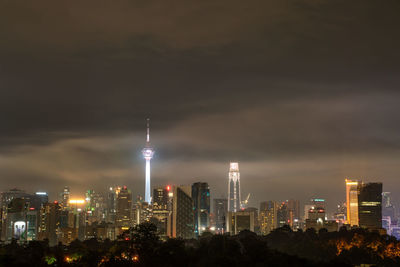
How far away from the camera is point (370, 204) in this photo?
607ft

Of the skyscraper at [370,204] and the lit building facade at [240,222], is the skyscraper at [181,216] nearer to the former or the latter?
the lit building facade at [240,222]

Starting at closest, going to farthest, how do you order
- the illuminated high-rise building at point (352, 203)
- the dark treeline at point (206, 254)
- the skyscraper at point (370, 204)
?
the dark treeline at point (206, 254) → the skyscraper at point (370, 204) → the illuminated high-rise building at point (352, 203)

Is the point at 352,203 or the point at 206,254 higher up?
the point at 352,203

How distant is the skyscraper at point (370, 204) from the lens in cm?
18250

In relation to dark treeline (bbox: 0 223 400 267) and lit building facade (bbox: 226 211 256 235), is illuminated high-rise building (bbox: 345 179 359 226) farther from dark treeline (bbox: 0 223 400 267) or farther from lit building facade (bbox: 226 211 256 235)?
dark treeline (bbox: 0 223 400 267)

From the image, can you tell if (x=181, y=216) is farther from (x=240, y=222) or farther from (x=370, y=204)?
(x=370, y=204)

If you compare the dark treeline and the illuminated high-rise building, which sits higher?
the illuminated high-rise building

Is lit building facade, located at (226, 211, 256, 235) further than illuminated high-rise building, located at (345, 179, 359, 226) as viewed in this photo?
No

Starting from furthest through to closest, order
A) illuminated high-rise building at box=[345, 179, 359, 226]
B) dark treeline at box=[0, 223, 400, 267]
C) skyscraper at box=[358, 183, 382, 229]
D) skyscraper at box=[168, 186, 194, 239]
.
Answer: illuminated high-rise building at box=[345, 179, 359, 226], skyscraper at box=[358, 183, 382, 229], skyscraper at box=[168, 186, 194, 239], dark treeline at box=[0, 223, 400, 267]

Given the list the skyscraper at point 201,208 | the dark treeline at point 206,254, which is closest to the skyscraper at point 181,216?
the skyscraper at point 201,208

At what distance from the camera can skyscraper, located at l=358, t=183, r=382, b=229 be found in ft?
599

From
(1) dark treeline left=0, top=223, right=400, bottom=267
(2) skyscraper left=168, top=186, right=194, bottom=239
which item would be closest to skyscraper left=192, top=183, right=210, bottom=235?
(2) skyscraper left=168, top=186, right=194, bottom=239

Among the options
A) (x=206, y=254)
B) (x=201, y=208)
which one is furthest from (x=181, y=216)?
(x=206, y=254)

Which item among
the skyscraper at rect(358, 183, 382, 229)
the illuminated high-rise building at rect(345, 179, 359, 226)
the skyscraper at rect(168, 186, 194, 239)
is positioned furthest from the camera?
the illuminated high-rise building at rect(345, 179, 359, 226)
